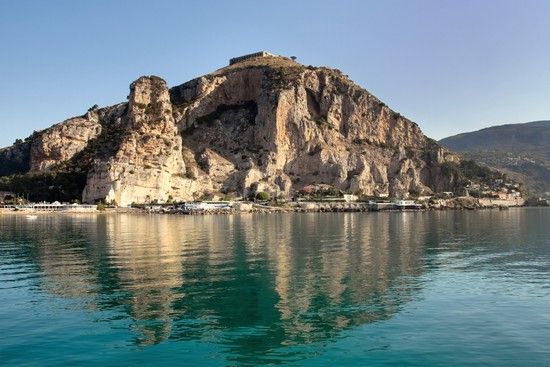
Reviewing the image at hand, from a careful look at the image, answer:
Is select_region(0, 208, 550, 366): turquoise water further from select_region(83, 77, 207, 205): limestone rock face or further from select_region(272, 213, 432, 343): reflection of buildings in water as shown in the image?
select_region(83, 77, 207, 205): limestone rock face

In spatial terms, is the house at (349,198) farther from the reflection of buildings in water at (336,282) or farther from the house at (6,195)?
the reflection of buildings in water at (336,282)

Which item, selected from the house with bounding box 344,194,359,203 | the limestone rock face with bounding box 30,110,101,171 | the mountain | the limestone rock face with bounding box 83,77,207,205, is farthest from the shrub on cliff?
the limestone rock face with bounding box 30,110,101,171

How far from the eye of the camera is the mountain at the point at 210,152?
155 meters

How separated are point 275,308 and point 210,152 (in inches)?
6230

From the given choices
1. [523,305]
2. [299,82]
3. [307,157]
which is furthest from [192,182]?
[523,305]

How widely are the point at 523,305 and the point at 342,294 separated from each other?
8014mm

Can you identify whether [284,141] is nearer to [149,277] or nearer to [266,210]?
[266,210]

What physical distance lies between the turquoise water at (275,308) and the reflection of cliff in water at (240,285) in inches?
3.1

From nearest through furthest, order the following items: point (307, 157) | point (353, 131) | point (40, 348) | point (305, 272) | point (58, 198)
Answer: point (40, 348)
point (305, 272)
point (58, 198)
point (307, 157)
point (353, 131)

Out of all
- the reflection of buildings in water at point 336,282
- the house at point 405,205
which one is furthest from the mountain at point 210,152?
the reflection of buildings in water at point 336,282

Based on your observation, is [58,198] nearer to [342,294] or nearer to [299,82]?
[299,82]

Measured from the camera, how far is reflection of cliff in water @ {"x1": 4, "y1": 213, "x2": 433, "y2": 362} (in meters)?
19.9

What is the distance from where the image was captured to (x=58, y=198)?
500 ft

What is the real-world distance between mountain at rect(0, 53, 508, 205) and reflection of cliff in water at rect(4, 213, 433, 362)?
351 ft
